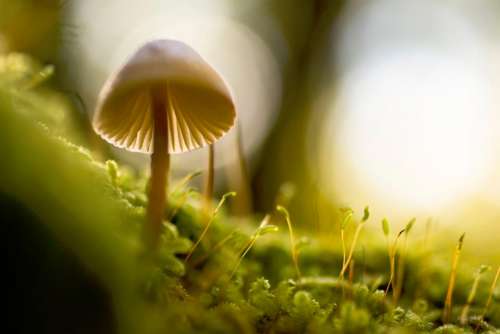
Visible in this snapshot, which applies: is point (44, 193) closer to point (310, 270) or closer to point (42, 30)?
point (310, 270)

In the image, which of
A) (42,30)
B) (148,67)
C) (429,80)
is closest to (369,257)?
(148,67)

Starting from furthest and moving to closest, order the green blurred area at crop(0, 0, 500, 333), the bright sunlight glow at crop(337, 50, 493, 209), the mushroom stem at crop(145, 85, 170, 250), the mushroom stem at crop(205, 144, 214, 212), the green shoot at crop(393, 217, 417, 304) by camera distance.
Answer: the bright sunlight glow at crop(337, 50, 493, 209), the mushroom stem at crop(205, 144, 214, 212), the green shoot at crop(393, 217, 417, 304), the mushroom stem at crop(145, 85, 170, 250), the green blurred area at crop(0, 0, 500, 333)

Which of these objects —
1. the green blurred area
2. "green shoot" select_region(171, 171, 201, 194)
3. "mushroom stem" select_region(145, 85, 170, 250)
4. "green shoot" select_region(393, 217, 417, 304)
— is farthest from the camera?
"green shoot" select_region(171, 171, 201, 194)

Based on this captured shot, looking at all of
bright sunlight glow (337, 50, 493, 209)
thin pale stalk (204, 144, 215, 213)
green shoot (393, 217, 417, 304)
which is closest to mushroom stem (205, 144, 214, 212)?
thin pale stalk (204, 144, 215, 213)

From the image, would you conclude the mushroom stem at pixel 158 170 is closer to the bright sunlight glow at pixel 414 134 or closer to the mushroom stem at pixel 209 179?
the mushroom stem at pixel 209 179

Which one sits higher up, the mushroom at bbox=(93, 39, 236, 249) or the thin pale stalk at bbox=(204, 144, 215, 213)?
the mushroom at bbox=(93, 39, 236, 249)

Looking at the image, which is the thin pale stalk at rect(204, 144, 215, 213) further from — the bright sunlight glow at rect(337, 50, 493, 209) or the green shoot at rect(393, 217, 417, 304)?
the bright sunlight glow at rect(337, 50, 493, 209)
